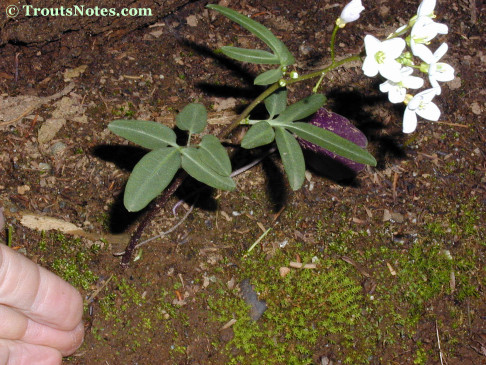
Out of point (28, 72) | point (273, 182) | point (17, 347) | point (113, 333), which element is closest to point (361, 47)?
point (273, 182)

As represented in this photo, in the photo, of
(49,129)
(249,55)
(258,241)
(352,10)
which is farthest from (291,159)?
(49,129)

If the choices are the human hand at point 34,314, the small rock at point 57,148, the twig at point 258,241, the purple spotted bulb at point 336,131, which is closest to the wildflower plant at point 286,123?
the purple spotted bulb at point 336,131

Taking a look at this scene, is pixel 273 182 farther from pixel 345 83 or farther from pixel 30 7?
pixel 30 7

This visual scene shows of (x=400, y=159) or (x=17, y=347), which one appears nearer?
(x=17, y=347)

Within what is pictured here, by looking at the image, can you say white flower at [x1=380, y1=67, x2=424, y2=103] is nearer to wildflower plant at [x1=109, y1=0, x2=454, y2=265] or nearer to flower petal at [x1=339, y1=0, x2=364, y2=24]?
wildflower plant at [x1=109, y1=0, x2=454, y2=265]

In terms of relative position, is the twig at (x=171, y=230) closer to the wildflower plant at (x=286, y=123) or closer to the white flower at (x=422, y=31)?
the wildflower plant at (x=286, y=123)

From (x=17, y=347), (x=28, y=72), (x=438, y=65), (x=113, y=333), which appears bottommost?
(x=113, y=333)
